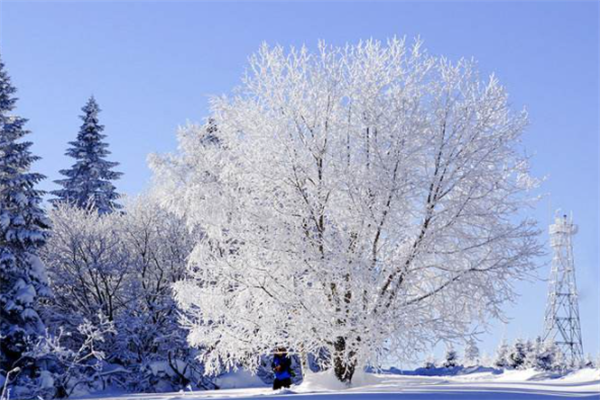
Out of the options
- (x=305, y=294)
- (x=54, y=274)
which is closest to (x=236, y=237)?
(x=305, y=294)

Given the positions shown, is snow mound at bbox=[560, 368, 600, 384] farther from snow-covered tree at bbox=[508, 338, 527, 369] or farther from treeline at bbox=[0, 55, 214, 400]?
snow-covered tree at bbox=[508, 338, 527, 369]

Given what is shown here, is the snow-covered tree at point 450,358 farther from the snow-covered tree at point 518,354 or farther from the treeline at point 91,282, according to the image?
the treeline at point 91,282

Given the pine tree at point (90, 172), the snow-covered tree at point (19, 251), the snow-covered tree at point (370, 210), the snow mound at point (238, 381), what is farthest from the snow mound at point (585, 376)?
the pine tree at point (90, 172)

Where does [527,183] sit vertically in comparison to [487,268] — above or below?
above

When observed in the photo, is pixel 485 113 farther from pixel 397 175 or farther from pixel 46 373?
pixel 46 373

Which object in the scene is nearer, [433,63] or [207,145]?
[433,63]

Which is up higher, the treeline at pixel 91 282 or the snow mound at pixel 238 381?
the treeline at pixel 91 282

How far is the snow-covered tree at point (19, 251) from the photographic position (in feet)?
72.7

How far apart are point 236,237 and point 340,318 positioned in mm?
2713

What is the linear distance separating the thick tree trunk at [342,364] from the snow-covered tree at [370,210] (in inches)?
1.1

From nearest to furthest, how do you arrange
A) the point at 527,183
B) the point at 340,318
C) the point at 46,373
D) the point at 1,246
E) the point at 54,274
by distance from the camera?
the point at 340,318, the point at 527,183, the point at 46,373, the point at 1,246, the point at 54,274

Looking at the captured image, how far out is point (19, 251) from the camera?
908 inches

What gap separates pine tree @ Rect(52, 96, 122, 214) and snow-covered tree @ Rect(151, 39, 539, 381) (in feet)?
86.4

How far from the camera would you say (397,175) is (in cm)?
1354
